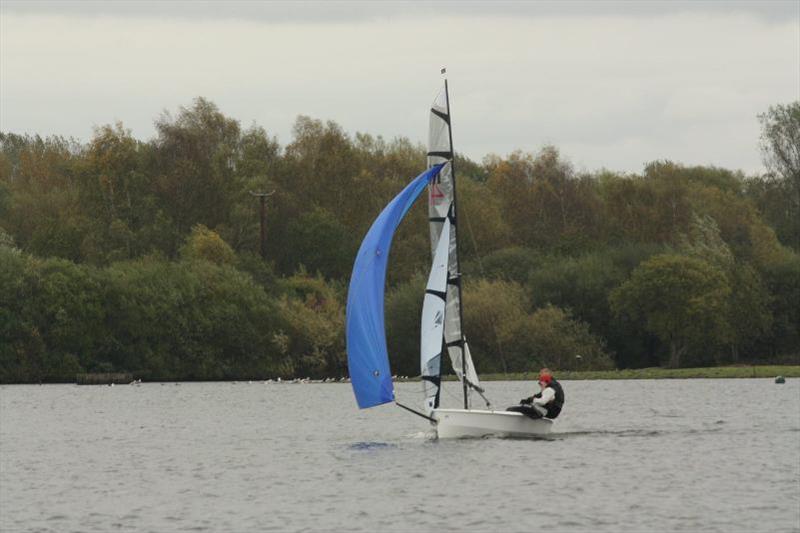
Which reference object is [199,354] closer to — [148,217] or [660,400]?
[148,217]

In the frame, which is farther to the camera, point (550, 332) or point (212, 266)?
point (212, 266)

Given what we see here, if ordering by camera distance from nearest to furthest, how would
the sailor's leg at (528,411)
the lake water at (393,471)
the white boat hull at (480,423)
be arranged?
the lake water at (393,471) < the white boat hull at (480,423) < the sailor's leg at (528,411)

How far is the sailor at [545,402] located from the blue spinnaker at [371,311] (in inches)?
150

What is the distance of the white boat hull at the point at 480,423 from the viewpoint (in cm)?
4694

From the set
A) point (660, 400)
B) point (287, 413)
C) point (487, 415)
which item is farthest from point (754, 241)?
point (487, 415)

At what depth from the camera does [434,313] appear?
47.7 meters

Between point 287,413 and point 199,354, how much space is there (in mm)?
39919

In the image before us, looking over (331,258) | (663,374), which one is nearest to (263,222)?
(331,258)

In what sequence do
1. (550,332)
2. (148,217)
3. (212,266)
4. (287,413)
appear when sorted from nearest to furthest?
(287,413)
(550,332)
(212,266)
(148,217)

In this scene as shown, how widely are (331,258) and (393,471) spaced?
88.3 metres

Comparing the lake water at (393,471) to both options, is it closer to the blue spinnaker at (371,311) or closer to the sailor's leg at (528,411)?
the sailor's leg at (528,411)

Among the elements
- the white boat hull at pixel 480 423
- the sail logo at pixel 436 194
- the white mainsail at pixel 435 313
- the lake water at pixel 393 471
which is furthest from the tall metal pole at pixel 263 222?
the white boat hull at pixel 480 423

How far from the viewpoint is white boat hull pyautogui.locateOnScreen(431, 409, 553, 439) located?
46938 mm

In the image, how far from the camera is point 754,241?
405 ft
